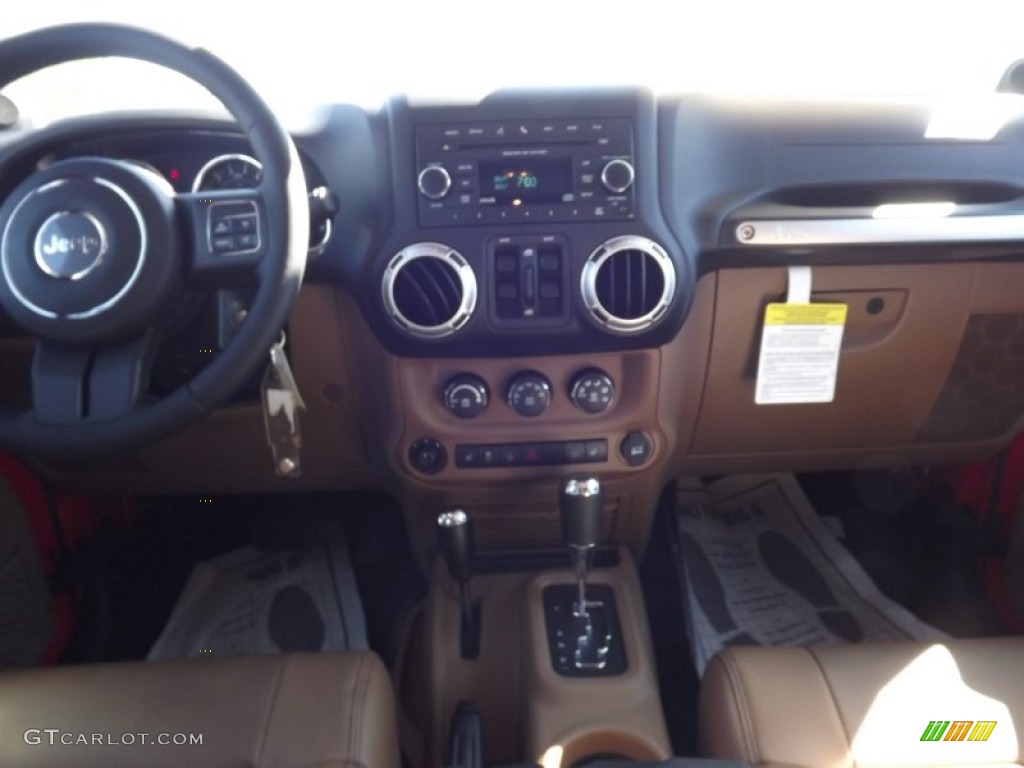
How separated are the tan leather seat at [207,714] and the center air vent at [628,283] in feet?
1.44

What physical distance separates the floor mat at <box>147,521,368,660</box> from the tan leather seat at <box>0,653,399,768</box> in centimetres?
48

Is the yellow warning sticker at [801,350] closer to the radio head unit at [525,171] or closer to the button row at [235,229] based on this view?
the radio head unit at [525,171]

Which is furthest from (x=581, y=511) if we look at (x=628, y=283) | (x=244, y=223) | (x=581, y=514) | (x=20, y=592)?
(x=20, y=592)

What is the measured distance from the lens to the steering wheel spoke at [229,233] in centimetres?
86

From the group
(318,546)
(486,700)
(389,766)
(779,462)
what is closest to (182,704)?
(389,766)

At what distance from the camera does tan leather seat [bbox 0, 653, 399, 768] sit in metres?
0.86

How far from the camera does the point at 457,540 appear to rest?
1.12m

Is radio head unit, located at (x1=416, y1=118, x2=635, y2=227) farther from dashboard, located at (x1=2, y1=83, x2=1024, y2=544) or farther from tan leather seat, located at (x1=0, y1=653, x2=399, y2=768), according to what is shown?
tan leather seat, located at (x1=0, y1=653, x2=399, y2=768)

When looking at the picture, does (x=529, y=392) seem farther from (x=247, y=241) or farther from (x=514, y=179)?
(x=247, y=241)

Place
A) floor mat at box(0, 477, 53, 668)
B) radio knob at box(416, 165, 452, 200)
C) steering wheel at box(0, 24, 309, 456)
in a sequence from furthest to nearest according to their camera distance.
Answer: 1. floor mat at box(0, 477, 53, 668)
2. radio knob at box(416, 165, 452, 200)
3. steering wheel at box(0, 24, 309, 456)

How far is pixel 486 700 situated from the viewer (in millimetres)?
1212

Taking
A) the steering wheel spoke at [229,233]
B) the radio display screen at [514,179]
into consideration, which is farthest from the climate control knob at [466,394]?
the steering wheel spoke at [229,233]

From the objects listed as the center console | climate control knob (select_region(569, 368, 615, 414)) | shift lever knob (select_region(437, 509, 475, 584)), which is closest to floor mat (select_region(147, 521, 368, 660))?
the center console

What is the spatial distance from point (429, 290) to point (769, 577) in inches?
32.4
